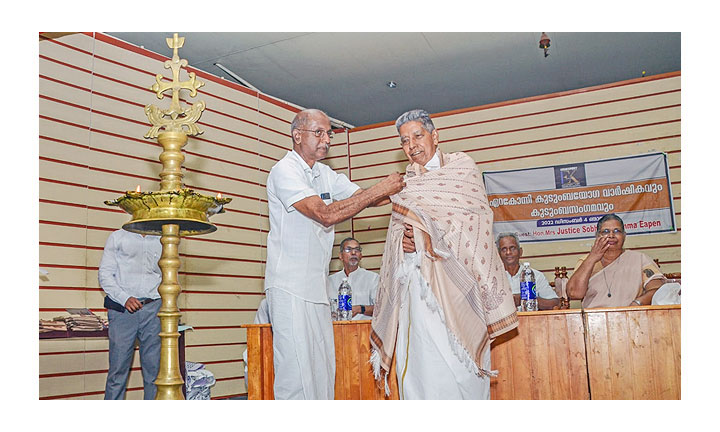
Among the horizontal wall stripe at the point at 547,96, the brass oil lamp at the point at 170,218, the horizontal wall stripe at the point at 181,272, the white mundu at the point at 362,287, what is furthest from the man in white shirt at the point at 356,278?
the brass oil lamp at the point at 170,218

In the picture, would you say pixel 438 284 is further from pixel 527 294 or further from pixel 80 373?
pixel 80 373

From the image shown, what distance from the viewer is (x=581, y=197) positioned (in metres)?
6.60

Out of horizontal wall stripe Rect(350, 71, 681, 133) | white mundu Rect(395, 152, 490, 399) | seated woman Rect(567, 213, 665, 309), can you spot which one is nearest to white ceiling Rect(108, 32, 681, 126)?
horizontal wall stripe Rect(350, 71, 681, 133)

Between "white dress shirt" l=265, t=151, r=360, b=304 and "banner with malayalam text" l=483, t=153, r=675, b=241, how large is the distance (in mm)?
4082

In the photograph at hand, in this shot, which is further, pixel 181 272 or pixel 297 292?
pixel 181 272

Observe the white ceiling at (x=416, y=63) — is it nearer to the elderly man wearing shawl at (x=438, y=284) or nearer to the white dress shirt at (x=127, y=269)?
the white dress shirt at (x=127, y=269)

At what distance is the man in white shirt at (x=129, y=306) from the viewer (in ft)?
16.7

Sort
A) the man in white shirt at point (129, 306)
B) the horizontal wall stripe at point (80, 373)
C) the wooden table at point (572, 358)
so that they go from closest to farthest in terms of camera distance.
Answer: the wooden table at point (572, 358)
the horizontal wall stripe at point (80, 373)
the man in white shirt at point (129, 306)

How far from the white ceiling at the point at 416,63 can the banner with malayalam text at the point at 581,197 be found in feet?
3.31

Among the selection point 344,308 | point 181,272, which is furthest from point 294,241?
point 181,272

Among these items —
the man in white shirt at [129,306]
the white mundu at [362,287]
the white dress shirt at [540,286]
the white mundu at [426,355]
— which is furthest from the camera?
the white mundu at [362,287]

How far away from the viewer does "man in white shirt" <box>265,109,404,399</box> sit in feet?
9.34

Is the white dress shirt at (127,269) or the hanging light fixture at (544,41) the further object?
the hanging light fixture at (544,41)

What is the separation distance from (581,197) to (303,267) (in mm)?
4437
